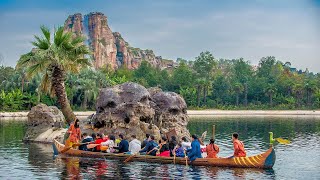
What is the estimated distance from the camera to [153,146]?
30.2 m

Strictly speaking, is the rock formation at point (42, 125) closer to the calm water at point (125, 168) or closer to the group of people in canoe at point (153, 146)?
the calm water at point (125, 168)

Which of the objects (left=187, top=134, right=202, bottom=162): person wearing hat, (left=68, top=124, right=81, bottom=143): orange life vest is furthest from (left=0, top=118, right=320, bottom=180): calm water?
(left=68, top=124, right=81, bottom=143): orange life vest

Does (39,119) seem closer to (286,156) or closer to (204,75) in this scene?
(286,156)

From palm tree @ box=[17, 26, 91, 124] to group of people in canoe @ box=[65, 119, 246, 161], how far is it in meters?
9.31

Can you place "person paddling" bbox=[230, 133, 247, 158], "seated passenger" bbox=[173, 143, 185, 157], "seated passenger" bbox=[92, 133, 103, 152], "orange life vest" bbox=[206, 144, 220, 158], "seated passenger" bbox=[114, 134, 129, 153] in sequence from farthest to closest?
1. "seated passenger" bbox=[92, 133, 103, 152]
2. "seated passenger" bbox=[114, 134, 129, 153]
3. "seated passenger" bbox=[173, 143, 185, 157]
4. "orange life vest" bbox=[206, 144, 220, 158]
5. "person paddling" bbox=[230, 133, 247, 158]

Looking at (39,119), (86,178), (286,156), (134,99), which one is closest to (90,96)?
(39,119)

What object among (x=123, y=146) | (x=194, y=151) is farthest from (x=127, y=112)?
(x=194, y=151)

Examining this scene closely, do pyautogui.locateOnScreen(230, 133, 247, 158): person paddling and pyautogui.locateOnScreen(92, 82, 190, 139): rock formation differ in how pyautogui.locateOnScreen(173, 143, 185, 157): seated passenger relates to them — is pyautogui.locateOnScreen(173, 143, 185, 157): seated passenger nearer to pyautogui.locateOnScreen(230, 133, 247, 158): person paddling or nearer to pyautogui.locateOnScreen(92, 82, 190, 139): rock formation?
pyautogui.locateOnScreen(230, 133, 247, 158): person paddling

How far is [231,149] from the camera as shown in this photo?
38.8m

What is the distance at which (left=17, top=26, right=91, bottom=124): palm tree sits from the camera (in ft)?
134

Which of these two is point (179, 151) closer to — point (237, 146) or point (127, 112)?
point (237, 146)

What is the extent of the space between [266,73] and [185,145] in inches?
5295

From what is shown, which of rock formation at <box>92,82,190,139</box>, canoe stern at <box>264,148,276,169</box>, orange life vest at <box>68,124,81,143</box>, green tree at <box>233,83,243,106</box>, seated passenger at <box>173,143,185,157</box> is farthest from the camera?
green tree at <box>233,83,243,106</box>

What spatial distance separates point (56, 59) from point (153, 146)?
14092 mm
